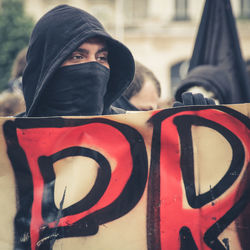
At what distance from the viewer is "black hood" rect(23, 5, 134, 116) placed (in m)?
1.92

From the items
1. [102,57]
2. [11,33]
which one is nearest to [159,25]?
[11,33]

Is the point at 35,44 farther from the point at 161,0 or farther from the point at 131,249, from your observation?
the point at 161,0

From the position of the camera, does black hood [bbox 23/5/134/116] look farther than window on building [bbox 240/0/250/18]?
No

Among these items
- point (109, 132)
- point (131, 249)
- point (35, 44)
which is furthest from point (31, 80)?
point (131, 249)

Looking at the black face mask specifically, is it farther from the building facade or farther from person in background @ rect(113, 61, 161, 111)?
the building facade

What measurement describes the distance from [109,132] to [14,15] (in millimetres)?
14552

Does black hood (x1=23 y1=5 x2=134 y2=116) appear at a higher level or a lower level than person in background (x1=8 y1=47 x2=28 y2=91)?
lower

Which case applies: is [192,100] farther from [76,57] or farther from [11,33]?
[11,33]

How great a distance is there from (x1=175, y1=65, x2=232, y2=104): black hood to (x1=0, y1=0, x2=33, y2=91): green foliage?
1200 centimetres

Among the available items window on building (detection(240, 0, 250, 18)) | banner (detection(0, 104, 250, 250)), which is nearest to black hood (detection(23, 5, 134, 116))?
banner (detection(0, 104, 250, 250))

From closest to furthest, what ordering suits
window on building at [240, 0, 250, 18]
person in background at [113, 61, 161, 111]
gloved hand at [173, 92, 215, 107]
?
gloved hand at [173, 92, 215, 107] → person in background at [113, 61, 161, 111] → window on building at [240, 0, 250, 18]

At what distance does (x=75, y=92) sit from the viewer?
1.92 meters

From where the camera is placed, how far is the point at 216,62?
3.56 m

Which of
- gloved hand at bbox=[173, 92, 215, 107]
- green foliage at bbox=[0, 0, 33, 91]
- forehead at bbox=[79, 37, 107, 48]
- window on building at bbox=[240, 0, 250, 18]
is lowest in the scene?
gloved hand at bbox=[173, 92, 215, 107]
